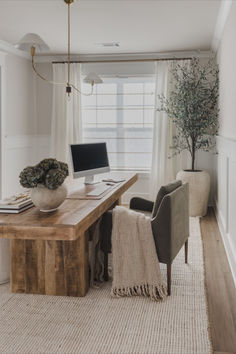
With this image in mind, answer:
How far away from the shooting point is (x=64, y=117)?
6383mm

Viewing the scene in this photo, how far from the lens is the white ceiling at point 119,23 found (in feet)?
12.9

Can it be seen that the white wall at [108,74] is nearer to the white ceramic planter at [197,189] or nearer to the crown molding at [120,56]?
the crown molding at [120,56]

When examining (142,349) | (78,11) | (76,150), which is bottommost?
(142,349)

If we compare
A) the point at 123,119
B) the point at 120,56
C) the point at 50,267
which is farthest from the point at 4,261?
the point at 120,56

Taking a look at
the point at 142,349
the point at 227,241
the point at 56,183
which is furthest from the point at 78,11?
the point at 142,349

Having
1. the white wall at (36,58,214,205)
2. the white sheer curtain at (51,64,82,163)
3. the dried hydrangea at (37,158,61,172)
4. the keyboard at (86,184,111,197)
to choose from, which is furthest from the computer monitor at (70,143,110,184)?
the white wall at (36,58,214,205)

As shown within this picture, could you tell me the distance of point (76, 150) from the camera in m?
3.77

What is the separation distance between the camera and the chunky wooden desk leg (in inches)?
113

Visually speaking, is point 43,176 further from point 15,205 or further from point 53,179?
point 15,205

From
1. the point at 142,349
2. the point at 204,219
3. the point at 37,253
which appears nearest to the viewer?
the point at 142,349

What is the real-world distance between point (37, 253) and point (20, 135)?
3.60 metres

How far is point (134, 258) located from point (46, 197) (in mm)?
814

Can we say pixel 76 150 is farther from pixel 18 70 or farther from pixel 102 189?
pixel 18 70

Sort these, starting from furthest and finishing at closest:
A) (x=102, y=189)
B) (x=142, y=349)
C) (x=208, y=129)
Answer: (x=208, y=129) < (x=102, y=189) < (x=142, y=349)
